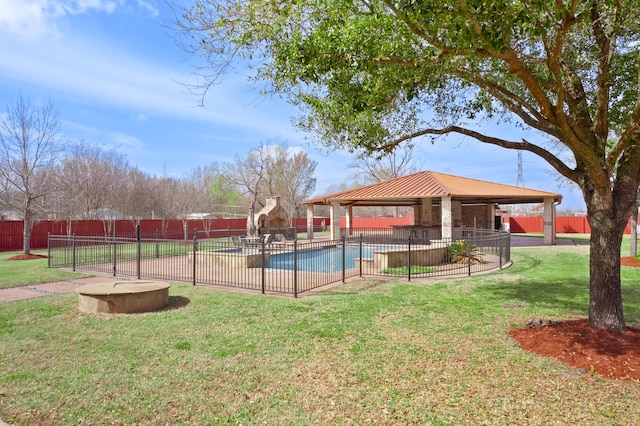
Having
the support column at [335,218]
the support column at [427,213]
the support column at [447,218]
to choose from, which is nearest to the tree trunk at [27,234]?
the support column at [335,218]

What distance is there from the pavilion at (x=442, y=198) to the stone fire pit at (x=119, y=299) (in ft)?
47.2

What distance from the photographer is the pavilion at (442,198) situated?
19797 mm

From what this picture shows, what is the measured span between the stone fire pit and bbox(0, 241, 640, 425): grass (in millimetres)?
240

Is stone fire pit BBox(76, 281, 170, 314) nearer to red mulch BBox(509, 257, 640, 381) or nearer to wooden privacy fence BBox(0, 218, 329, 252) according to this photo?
red mulch BBox(509, 257, 640, 381)

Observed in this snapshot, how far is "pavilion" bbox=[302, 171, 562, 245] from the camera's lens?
19.8 meters

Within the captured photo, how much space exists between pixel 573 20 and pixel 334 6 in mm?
2993

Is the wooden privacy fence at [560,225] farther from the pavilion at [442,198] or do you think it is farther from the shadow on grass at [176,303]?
the shadow on grass at [176,303]

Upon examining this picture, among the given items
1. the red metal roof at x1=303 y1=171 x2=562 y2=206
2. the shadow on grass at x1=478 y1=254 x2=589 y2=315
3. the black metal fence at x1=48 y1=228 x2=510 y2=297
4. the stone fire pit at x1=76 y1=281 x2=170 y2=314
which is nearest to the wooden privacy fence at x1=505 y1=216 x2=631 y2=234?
the red metal roof at x1=303 y1=171 x2=562 y2=206

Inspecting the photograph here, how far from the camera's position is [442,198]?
64.2 feet

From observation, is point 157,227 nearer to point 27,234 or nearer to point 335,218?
Answer: point 27,234

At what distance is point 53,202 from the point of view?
21766mm

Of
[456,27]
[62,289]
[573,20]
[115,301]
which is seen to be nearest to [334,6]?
[456,27]

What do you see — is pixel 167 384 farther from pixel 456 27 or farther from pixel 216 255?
pixel 216 255

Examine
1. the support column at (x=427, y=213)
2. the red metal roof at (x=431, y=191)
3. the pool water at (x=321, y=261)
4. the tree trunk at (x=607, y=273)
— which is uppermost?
the red metal roof at (x=431, y=191)
